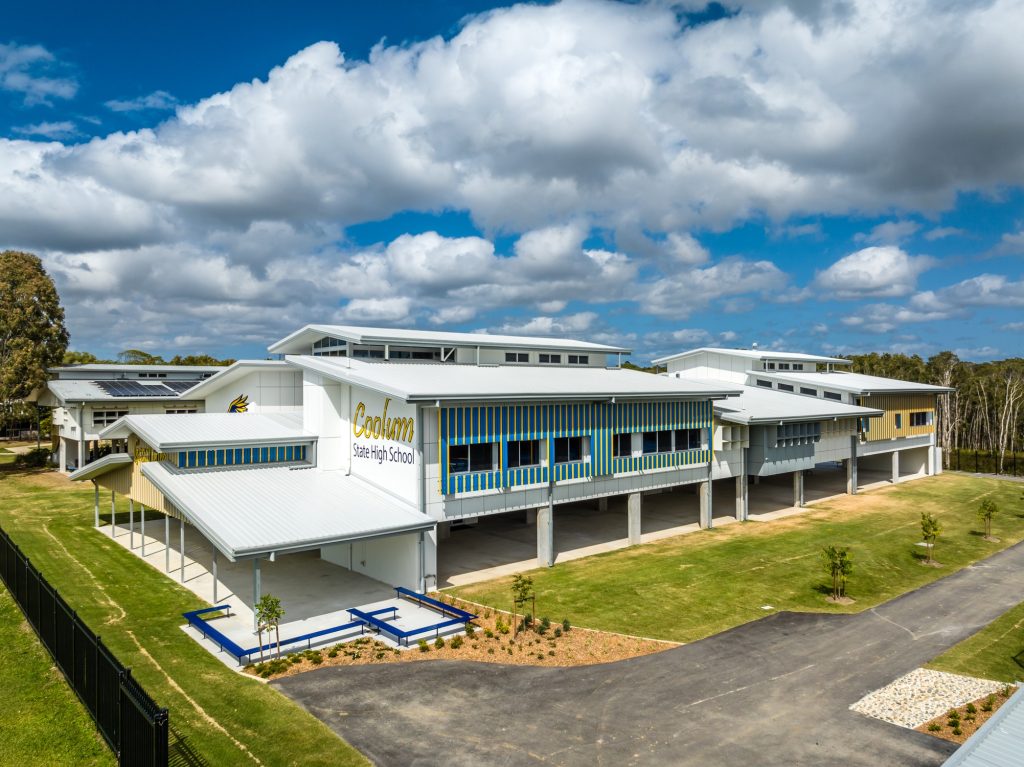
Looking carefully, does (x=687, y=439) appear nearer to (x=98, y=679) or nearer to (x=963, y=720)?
(x=963, y=720)

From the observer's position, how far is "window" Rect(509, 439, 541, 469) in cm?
2652

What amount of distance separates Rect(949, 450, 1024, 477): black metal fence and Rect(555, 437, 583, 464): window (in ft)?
153

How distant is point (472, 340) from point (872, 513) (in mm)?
25539

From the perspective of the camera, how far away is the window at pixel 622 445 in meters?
29.9

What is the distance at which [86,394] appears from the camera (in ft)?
164

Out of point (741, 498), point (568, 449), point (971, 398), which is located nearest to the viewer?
point (568, 449)

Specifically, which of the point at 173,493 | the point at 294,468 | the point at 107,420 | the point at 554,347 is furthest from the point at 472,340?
the point at 107,420

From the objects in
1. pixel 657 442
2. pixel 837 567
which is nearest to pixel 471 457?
pixel 657 442

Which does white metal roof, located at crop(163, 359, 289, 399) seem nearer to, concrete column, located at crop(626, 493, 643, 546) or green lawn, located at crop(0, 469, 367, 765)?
green lawn, located at crop(0, 469, 367, 765)

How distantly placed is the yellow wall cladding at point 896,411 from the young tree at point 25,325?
6208cm

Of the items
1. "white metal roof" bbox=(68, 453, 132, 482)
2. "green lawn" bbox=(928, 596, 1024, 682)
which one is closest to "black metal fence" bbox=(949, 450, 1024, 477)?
"green lawn" bbox=(928, 596, 1024, 682)

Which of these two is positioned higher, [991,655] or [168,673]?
[168,673]

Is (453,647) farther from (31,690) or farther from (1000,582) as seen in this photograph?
(1000,582)

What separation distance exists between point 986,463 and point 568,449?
5380cm
